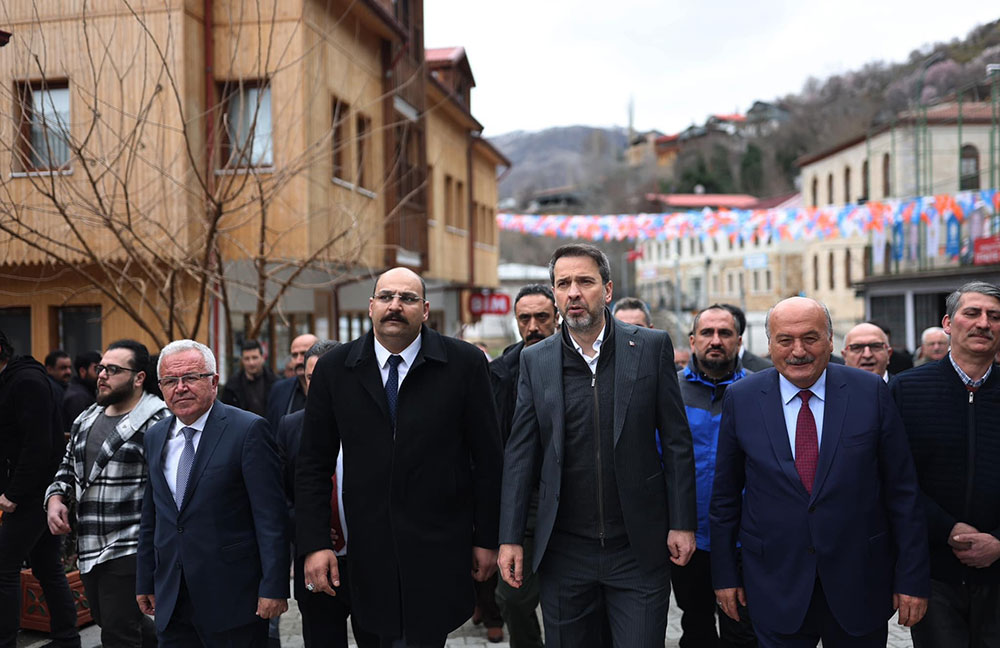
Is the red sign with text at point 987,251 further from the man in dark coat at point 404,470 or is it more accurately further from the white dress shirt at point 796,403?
the man in dark coat at point 404,470

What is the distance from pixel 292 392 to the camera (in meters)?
8.21

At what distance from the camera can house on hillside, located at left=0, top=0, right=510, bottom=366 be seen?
9.22 metres

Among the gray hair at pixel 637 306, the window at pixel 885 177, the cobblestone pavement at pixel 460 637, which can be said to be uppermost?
the window at pixel 885 177

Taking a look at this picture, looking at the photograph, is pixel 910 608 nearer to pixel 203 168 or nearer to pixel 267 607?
pixel 267 607

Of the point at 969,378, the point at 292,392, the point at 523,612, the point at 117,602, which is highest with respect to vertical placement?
the point at 969,378

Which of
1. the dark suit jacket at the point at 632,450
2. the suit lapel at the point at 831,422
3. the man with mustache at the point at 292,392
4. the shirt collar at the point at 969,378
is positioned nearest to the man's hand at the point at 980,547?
the shirt collar at the point at 969,378

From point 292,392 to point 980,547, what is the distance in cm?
567

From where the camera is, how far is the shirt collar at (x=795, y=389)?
420 centimetres

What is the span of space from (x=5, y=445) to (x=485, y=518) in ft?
11.6

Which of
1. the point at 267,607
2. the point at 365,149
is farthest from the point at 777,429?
the point at 365,149

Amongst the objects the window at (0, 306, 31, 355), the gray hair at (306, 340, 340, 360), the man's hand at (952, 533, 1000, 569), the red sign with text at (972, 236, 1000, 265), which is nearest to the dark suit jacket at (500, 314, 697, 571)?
the man's hand at (952, 533, 1000, 569)

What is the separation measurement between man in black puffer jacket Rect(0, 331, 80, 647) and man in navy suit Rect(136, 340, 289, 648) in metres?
1.60

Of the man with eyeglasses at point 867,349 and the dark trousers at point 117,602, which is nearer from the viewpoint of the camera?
the dark trousers at point 117,602

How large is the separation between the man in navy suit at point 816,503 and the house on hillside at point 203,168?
5.82 meters
